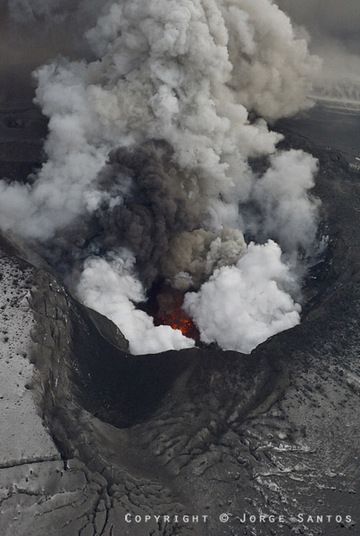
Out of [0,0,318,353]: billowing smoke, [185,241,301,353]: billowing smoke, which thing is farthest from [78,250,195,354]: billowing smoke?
[185,241,301,353]: billowing smoke

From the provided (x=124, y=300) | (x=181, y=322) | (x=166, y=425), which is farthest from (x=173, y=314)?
(x=166, y=425)

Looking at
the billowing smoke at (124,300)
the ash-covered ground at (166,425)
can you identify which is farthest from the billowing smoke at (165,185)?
the ash-covered ground at (166,425)

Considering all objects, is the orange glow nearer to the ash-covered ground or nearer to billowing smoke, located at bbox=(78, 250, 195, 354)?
billowing smoke, located at bbox=(78, 250, 195, 354)

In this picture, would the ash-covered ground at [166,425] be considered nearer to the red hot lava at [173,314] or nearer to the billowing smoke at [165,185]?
the billowing smoke at [165,185]

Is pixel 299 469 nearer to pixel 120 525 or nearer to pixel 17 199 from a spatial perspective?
pixel 120 525

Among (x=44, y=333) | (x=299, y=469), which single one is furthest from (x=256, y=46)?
(x=299, y=469)
